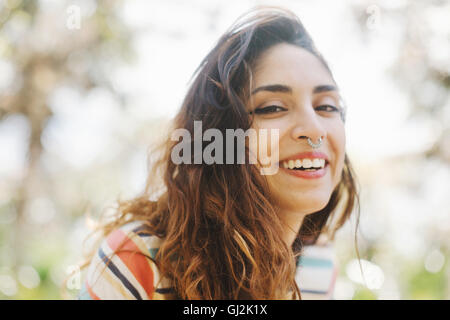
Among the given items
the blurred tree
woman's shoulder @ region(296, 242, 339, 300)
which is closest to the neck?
woman's shoulder @ region(296, 242, 339, 300)

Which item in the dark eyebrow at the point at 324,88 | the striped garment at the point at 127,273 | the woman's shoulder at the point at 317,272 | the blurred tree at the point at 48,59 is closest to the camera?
the striped garment at the point at 127,273

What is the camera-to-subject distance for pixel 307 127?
3.93 ft

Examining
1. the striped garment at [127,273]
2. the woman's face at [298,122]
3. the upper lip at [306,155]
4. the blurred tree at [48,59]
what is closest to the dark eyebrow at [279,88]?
the woman's face at [298,122]

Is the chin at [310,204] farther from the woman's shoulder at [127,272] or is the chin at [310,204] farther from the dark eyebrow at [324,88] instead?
the woman's shoulder at [127,272]

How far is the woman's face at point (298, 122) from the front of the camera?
3.98 ft

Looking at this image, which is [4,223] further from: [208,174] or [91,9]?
[208,174]

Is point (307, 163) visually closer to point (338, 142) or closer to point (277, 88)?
point (338, 142)

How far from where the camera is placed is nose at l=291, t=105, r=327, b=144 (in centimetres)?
120

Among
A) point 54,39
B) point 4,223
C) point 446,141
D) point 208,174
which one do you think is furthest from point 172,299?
point 4,223

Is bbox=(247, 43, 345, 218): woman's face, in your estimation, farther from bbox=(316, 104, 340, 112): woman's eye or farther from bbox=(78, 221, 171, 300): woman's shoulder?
bbox=(78, 221, 171, 300): woman's shoulder

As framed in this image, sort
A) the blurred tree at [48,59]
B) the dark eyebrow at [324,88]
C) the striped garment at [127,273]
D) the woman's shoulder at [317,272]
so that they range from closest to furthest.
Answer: the striped garment at [127,273], the dark eyebrow at [324,88], the woman's shoulder at [317,272], the blurred tree at [48,59]

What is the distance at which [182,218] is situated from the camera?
123cm

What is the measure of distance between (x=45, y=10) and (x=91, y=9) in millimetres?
400
